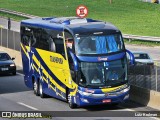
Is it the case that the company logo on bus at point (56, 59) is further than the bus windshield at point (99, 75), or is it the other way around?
the company logo on bus at point (56, 59)

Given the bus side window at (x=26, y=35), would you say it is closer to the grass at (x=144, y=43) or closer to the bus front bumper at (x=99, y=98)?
the bus front bumper at (x=99, y=98)

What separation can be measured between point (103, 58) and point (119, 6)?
6281 centimetres

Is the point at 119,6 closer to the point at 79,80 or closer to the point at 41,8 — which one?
the point at 41,8

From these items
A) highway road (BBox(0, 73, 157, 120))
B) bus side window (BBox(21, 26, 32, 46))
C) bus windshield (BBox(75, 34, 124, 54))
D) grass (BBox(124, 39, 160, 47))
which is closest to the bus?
bus windshield (BBox(75, 34, 124, 54))

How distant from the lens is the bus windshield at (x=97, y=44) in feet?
83.4

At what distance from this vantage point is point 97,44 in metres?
25.5

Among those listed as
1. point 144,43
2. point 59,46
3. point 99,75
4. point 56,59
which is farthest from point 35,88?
point 144,43

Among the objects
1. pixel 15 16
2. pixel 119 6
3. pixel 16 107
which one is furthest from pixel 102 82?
pixel 119 6

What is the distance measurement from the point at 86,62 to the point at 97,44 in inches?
37.3

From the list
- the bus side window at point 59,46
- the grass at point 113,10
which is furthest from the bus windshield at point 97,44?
the grass at point 113,10

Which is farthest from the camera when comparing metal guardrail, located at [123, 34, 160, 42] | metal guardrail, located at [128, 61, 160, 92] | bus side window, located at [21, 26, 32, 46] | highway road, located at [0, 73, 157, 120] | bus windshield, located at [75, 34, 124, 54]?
metal guardrail, located at [123, 34, 160, 42]

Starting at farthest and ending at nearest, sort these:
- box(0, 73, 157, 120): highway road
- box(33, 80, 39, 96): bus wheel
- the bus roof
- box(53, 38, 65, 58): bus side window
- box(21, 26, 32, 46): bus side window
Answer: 1. box(21, 26, 32, 46): bus side window
2. box(33, 80, 39, 96): bus wheel
3. box(53, 38, 65, 58): bus side window
4. the bus roof
5. box(0, 73, 157, 120): highway road

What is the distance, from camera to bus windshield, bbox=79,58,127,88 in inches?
987

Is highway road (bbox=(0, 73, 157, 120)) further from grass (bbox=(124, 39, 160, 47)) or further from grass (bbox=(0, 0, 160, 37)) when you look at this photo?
grass (bbox=(0, 0, 160, 37))
